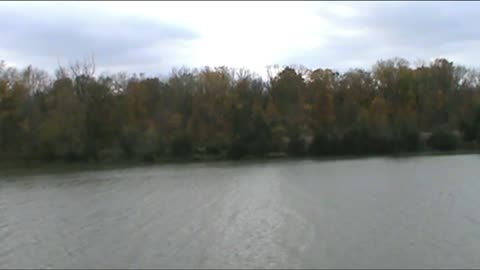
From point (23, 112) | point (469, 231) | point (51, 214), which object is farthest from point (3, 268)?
point (23, 112)

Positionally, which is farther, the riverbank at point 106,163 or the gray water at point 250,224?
the riverbank at point 106,163

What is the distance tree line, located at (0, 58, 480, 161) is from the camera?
65.5 m

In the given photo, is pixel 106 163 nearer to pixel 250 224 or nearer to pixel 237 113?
pixel 237 113

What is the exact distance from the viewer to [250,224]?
22297mm

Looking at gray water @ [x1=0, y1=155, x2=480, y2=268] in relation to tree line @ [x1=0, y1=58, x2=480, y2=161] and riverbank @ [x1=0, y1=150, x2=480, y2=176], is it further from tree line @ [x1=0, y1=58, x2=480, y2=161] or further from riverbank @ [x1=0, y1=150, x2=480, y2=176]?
tree line @ [x1=0, y1=58, x2=480, y2=161]

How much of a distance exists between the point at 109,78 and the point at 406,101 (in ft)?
137

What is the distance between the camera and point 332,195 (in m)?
30.5

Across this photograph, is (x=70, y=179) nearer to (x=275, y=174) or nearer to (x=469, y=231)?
(x=275, y=174)

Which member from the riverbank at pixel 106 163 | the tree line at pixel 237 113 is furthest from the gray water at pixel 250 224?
the tree line at pixel 237 113

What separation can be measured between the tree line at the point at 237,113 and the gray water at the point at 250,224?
26.6 m

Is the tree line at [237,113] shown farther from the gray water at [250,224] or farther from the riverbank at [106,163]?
the gray water at [250,224]

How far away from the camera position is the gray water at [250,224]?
54.5 feet

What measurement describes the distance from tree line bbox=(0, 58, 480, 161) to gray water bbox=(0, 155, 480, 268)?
87.2 ft

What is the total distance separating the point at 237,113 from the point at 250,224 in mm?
51736
